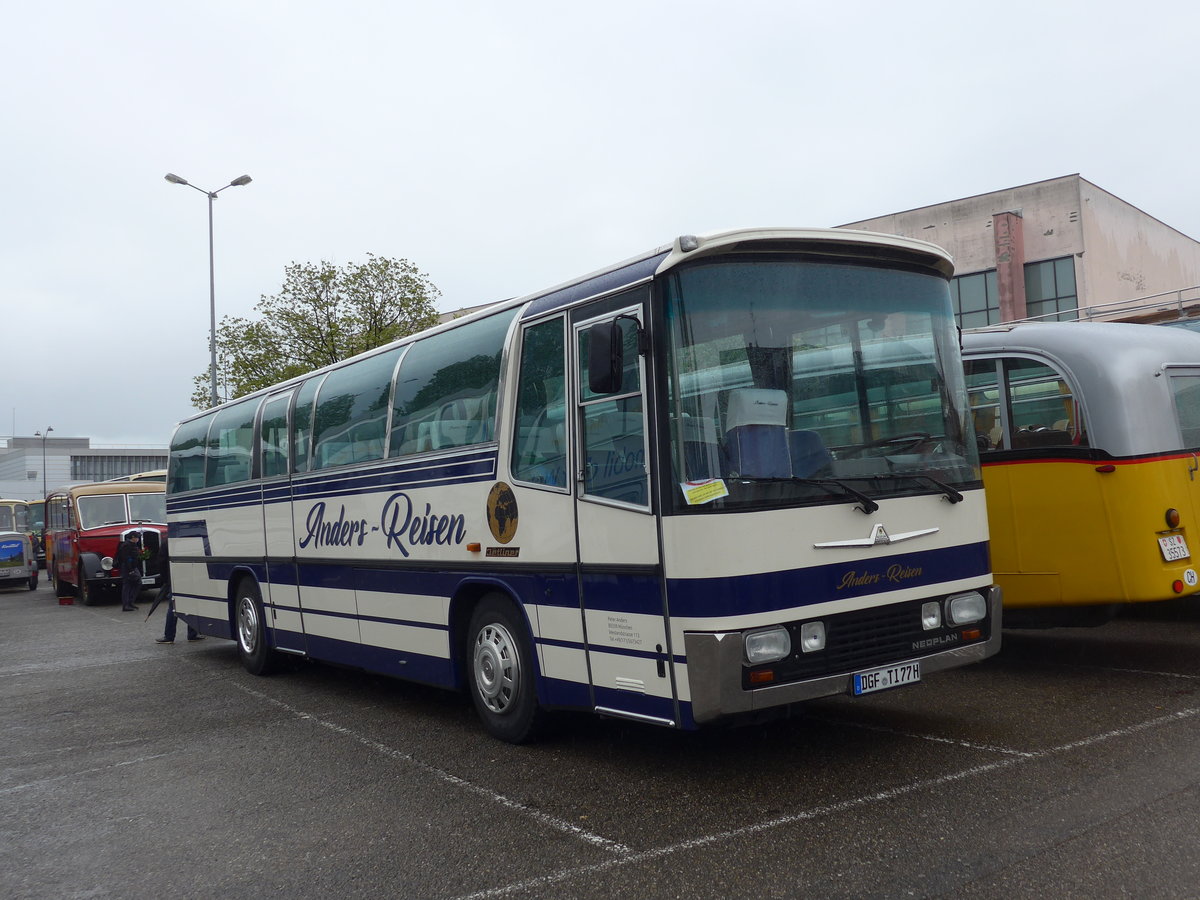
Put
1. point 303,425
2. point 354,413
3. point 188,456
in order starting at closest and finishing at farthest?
point 354,413 < point 303,425 < point 188,456

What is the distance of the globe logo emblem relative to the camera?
6.90 m

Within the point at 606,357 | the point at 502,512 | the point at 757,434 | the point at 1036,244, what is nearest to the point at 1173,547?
the point at 757,434

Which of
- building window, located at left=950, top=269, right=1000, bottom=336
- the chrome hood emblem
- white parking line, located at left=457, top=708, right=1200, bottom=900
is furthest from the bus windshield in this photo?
building window, located at left=950, top=269, right=1000, bottom=336

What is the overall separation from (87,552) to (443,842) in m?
20.8

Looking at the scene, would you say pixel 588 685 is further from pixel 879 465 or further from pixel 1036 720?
pixel 1036 720

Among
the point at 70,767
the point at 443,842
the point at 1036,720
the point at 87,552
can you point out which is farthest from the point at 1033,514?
the point at 87,552

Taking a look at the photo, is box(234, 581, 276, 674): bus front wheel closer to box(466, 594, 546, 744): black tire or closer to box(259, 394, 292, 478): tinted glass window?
box(259, 394, 292, 478): tinted glass window

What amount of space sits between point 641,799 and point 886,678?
1.46 meters

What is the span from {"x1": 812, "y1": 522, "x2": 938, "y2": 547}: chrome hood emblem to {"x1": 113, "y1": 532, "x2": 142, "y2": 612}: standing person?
1844 centimetres

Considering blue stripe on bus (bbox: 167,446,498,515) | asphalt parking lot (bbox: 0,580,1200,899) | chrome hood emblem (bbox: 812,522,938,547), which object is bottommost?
asphalt parking lot (bbox: 0,580,1200,899)

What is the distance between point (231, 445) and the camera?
11.8 metres

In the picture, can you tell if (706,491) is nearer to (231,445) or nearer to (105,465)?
(231,445)

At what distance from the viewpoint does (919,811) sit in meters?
5.23

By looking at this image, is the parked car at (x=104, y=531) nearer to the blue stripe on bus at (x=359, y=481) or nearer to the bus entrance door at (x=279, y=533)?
the blue stripe on bus at (x=359, y=481)
